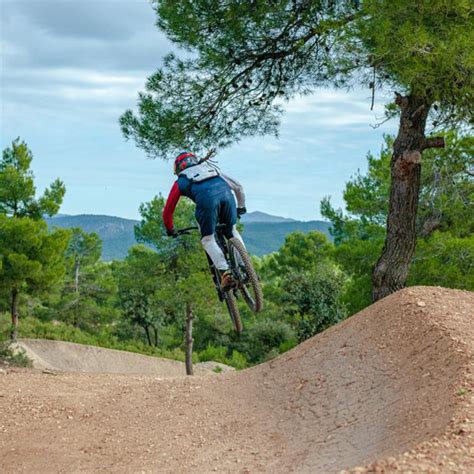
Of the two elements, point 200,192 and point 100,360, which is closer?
point 200,192

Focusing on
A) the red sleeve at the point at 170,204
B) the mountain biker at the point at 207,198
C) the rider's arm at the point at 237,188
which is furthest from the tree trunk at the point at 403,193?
the red sleeve at the point at 170,204

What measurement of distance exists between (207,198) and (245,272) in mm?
951

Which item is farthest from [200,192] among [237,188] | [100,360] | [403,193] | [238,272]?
[100,360]

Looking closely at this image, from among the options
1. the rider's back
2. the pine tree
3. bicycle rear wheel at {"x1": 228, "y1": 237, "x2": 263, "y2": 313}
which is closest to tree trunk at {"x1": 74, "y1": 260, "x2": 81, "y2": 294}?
the pine tree

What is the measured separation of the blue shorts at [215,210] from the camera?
8250 millimetres

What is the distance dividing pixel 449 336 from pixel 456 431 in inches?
106

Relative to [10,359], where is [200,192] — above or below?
above

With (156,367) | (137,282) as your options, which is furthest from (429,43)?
(156,367)

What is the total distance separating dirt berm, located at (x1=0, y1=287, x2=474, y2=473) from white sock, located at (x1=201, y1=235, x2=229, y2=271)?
86.0 inches

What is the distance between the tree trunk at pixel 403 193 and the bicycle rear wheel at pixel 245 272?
573cm

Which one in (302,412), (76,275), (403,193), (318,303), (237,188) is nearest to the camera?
(237,188)

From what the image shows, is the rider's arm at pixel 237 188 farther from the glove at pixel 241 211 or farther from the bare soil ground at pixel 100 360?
the bare soil ground at pixel 100 360

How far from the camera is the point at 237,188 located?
8.67 m

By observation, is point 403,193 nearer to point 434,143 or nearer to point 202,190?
point 434,143
